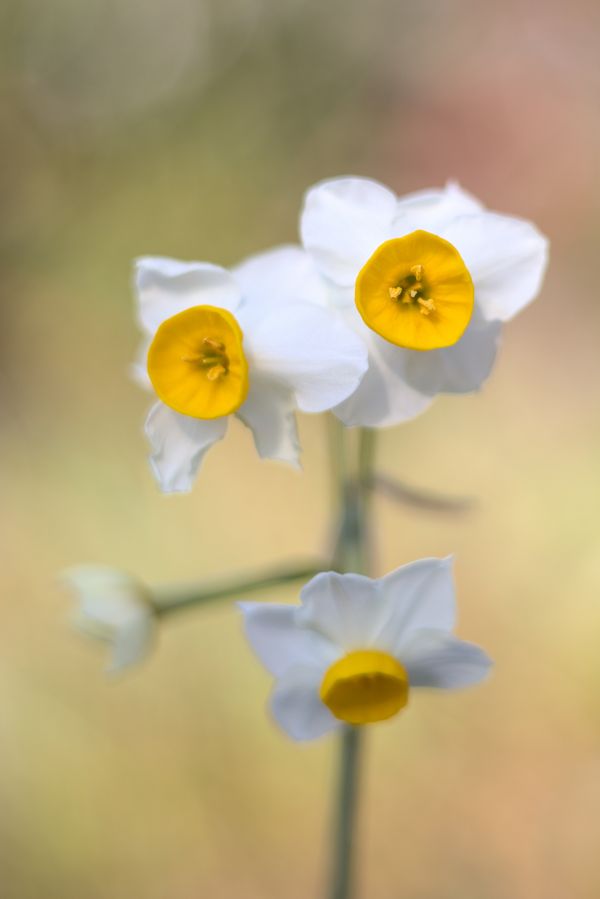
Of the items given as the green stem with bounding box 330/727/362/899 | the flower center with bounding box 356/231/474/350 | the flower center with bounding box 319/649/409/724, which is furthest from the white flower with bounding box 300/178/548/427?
the green stem with bounding box 330/727/362/899

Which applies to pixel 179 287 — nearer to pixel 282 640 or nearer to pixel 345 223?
pixel 345 223

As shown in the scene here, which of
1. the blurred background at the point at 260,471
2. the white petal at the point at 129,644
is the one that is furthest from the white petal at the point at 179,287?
the blurred background at the point at 260,471

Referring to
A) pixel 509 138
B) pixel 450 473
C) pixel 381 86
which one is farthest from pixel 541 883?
pixel 381 86

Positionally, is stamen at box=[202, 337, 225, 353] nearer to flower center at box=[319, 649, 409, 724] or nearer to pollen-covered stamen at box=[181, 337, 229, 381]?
pollen-covered stamen at box=[181, 337, 229, 381]

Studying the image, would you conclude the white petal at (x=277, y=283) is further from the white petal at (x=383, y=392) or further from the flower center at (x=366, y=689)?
the flower center at (x=366, y=689)

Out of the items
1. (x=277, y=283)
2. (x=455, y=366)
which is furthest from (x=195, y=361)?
(x=455, y=366)
